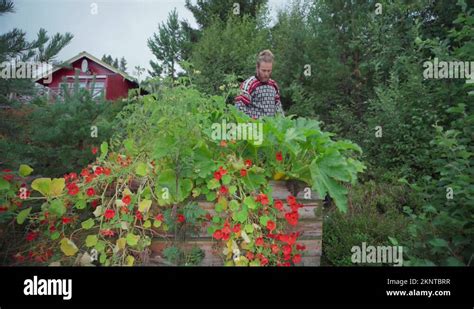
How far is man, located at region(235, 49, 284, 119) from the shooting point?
414 cm

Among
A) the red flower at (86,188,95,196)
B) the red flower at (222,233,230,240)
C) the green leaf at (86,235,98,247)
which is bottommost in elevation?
the green leaf at (86,235,98,247)

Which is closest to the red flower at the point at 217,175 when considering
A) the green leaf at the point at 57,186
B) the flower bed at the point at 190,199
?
the flower bed at the point at 190,199

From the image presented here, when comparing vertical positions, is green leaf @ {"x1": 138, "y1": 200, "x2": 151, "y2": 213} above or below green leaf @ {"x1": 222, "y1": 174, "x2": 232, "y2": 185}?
below

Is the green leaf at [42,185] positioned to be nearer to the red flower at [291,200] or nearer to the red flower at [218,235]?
the red flower at [218,235]

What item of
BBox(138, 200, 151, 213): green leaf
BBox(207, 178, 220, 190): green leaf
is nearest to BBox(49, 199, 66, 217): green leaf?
BBox(138, 200, 151, 213): green leaf

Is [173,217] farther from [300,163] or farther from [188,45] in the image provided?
[188,45]

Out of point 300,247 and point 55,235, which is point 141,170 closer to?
point 55,235

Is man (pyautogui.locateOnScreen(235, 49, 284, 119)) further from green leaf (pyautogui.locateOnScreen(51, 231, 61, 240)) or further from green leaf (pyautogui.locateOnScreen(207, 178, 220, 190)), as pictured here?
green leaf (pyautogui.locateOnScreen(51, 231, 61, 240))

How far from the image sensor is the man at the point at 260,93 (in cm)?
414

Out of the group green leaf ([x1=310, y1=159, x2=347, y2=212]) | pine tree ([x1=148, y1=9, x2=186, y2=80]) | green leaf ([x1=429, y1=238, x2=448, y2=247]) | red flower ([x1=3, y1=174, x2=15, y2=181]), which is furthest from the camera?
pine tree ([x1=148, y1=9, x2=186, y2=80])

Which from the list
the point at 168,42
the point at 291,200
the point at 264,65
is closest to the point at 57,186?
the point at 291,200
